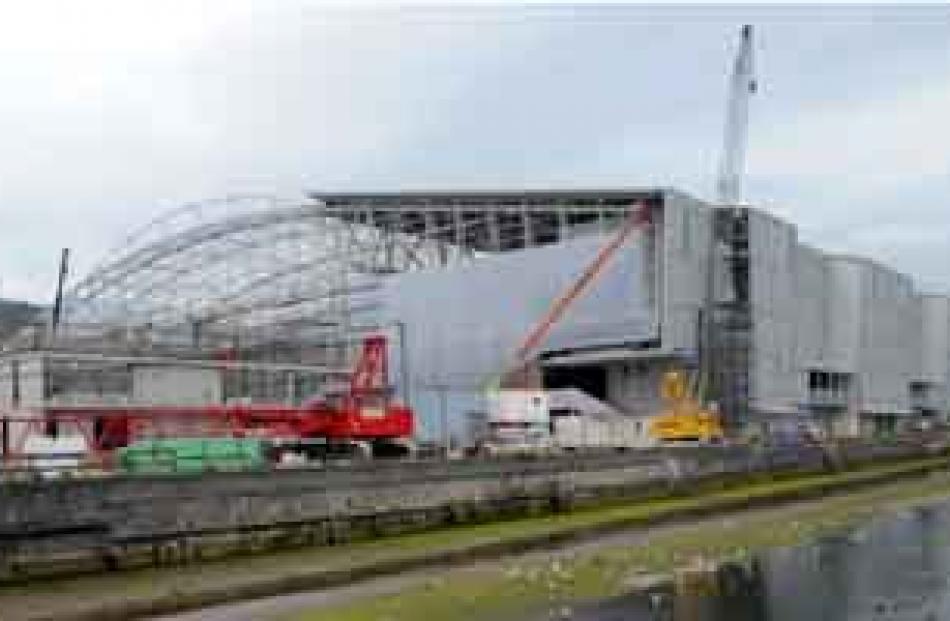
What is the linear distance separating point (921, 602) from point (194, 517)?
20056 millimetres

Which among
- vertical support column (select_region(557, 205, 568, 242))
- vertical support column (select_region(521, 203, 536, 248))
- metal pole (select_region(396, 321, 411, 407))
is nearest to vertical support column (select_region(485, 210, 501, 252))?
vertical support column (select_region(521, 203, 536, 248))

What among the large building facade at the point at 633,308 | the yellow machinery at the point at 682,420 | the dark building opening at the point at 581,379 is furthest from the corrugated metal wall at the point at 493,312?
the yellow machinery at the point at 682,420

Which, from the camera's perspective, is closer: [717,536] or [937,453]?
[717,536]

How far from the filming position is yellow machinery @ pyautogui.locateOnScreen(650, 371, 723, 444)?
8294 centimetres

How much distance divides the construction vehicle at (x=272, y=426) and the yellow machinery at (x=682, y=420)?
2001 centimetres

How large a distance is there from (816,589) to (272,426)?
3939cm

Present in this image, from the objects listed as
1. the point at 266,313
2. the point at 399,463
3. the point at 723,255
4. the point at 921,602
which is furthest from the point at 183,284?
the point at 921,602

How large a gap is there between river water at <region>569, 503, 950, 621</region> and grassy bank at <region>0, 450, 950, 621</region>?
222 cm

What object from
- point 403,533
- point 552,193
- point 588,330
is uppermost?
point 552,193

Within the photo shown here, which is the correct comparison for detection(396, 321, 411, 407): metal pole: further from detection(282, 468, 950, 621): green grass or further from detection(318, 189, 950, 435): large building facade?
detection(282, 468, 950, 621): green grass

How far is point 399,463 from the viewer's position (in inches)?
1772

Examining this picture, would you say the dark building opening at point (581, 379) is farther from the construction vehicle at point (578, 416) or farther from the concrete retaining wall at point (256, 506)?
the concrete retaining wall at point (256, 506)

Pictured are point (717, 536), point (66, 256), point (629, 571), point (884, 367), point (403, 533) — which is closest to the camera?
point (629, 571)

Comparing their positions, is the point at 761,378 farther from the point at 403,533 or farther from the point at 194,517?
the point at 194,517
